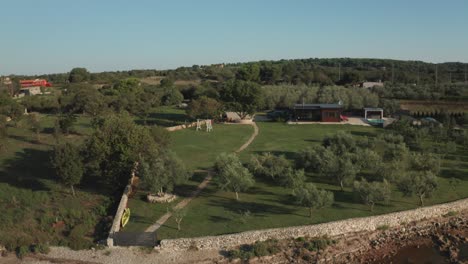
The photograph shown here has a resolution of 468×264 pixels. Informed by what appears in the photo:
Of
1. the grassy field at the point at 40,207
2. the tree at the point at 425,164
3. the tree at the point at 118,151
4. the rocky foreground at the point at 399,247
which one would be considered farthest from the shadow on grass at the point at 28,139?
the tree at the point at 425,164

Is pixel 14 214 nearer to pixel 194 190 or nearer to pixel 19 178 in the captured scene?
pixel 19 178

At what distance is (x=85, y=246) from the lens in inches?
963

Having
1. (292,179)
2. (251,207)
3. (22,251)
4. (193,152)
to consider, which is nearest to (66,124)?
(193,152)

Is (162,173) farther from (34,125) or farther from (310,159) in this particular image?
(34,125)

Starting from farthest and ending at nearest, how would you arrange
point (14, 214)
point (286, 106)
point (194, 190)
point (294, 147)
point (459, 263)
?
point (286, 106) → point (294, 147) → point (194, 190) → point (14, 214) → point (459, 263)

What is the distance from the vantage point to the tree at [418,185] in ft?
95.7

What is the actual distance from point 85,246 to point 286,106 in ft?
188

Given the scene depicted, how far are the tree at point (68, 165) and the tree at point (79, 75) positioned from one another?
106m

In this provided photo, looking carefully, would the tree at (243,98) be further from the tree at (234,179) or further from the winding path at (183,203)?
the tree at (234,179)

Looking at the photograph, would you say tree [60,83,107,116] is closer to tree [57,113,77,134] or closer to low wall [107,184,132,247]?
tree [57,113,77,134]

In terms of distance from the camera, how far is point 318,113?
6612 cm

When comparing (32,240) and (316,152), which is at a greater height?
(316,152)

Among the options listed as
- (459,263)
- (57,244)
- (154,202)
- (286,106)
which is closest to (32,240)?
(57,244)

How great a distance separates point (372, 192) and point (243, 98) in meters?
40.3
